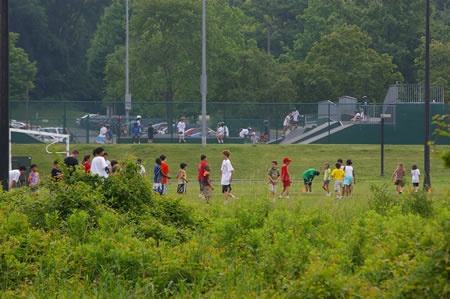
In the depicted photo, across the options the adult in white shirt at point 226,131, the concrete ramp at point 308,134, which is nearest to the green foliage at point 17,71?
the adult in white shirt at point 226,131

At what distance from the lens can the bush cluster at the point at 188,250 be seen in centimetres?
642

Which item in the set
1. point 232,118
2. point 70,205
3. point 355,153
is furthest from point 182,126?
point 70,205

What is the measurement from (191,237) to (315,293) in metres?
3.64

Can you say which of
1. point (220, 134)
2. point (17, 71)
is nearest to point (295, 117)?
point (220, 134)

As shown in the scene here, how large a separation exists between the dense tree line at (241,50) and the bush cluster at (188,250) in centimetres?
4349

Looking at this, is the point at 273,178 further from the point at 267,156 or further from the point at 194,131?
the point at 194,131

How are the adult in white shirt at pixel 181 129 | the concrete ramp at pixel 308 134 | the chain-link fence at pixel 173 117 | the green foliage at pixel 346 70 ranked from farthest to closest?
the green foliage at pixel 346 70
the concrete ramp at pixel 308 134
the adult in white shirt at pixel 181 129
the chain-link fence at pixel 173 117

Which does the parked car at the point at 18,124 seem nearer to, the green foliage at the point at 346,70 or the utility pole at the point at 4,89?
the green foliage at the point at 346,70

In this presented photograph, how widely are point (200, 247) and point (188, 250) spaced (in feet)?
0.55

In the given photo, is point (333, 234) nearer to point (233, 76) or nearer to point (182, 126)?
point (182, 126)

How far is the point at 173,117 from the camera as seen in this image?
141 ft

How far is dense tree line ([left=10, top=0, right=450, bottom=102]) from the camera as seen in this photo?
2131 inches

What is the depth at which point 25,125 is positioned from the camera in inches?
1603

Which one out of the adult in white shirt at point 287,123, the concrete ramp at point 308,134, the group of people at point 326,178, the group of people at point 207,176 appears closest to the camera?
the group of people at point 207,176
